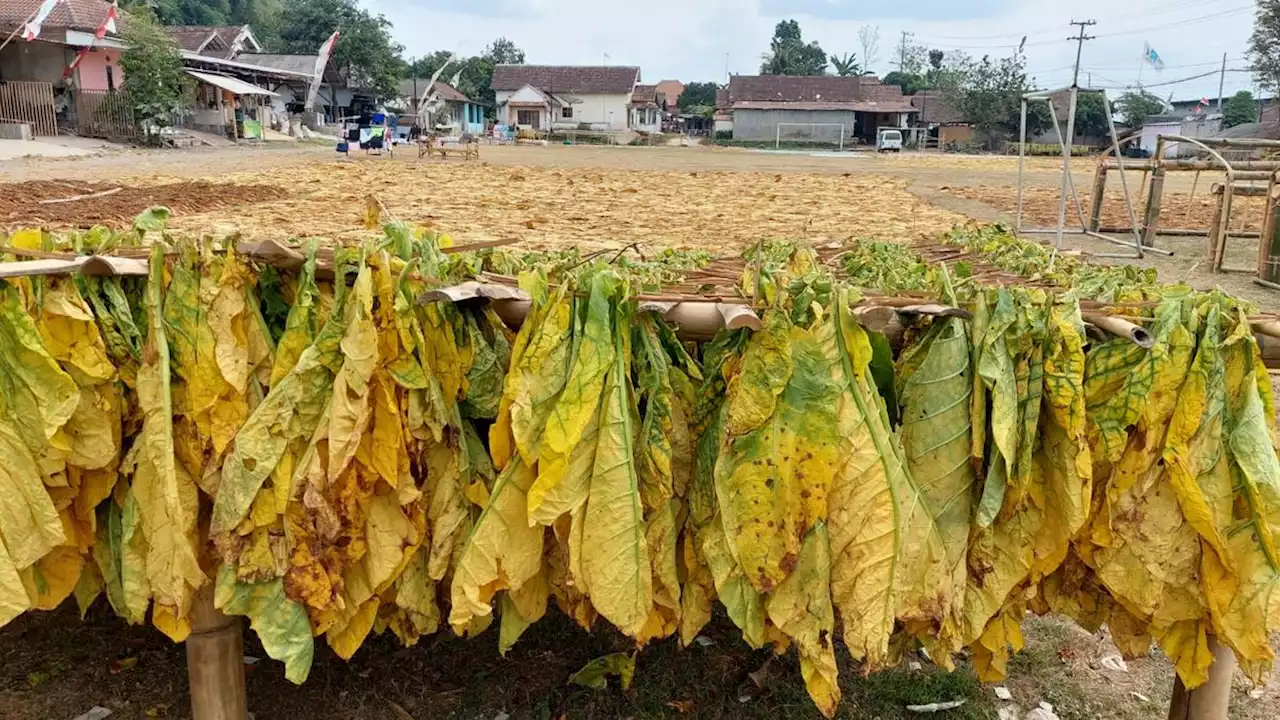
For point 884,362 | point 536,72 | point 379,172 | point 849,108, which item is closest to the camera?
point 884,362

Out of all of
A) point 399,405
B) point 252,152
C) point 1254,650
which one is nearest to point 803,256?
point 399,405

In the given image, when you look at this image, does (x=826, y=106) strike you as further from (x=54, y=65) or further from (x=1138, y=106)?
(x=54, y=65)

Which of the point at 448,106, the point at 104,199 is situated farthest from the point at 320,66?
the point at 104,199

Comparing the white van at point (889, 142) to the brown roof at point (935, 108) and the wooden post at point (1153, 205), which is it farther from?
the wooden post at point (1153, 205)

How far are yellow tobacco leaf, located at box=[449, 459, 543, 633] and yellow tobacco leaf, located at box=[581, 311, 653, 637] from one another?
179 millimetres

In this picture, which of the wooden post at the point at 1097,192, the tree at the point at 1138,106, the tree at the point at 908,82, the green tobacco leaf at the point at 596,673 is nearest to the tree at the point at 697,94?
the tree at the point at 908,82

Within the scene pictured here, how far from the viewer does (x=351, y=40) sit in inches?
1720

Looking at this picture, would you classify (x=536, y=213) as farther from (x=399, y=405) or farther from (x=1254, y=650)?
(x=1254, y=650)

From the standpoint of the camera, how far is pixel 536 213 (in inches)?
352

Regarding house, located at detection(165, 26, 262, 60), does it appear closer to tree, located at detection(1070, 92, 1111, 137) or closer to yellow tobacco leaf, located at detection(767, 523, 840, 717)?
tree, located at detection(1070, 92, 1111, 137)

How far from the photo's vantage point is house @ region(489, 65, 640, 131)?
5588 cm

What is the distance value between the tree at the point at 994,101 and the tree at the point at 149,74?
36.4 metres

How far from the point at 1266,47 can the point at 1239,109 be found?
494 inches

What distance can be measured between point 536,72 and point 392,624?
191ft
